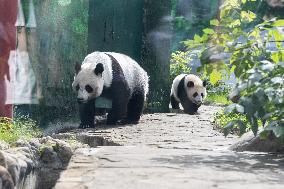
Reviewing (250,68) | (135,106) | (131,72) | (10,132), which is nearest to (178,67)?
(135,106)

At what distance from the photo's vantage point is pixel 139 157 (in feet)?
15.6

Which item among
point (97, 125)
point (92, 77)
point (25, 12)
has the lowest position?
point (97, 125)

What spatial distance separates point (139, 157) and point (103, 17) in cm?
634

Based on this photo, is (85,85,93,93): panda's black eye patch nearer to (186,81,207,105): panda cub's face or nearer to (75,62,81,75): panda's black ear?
(75,62,81,75): panda's black ear

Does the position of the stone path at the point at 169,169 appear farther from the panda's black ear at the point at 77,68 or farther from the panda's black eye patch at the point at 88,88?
the panda's black ear at the point at 77,68

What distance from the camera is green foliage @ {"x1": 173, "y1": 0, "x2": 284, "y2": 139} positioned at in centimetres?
454

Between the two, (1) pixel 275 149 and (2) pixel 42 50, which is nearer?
(1) pixel 275 149

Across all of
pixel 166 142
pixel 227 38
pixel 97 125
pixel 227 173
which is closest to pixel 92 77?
pixel 97 125

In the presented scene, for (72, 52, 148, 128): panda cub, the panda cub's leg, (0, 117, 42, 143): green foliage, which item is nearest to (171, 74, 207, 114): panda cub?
the panda cub's leg

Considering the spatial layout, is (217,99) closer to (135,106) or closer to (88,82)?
(135,106)


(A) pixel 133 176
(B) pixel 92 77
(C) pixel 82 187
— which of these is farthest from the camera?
(B) pixel 92 77

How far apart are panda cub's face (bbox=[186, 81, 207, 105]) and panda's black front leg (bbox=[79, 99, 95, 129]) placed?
3825mm

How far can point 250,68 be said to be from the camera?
5.14 metres

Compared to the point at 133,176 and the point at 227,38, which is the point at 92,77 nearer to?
the point at 227,38
